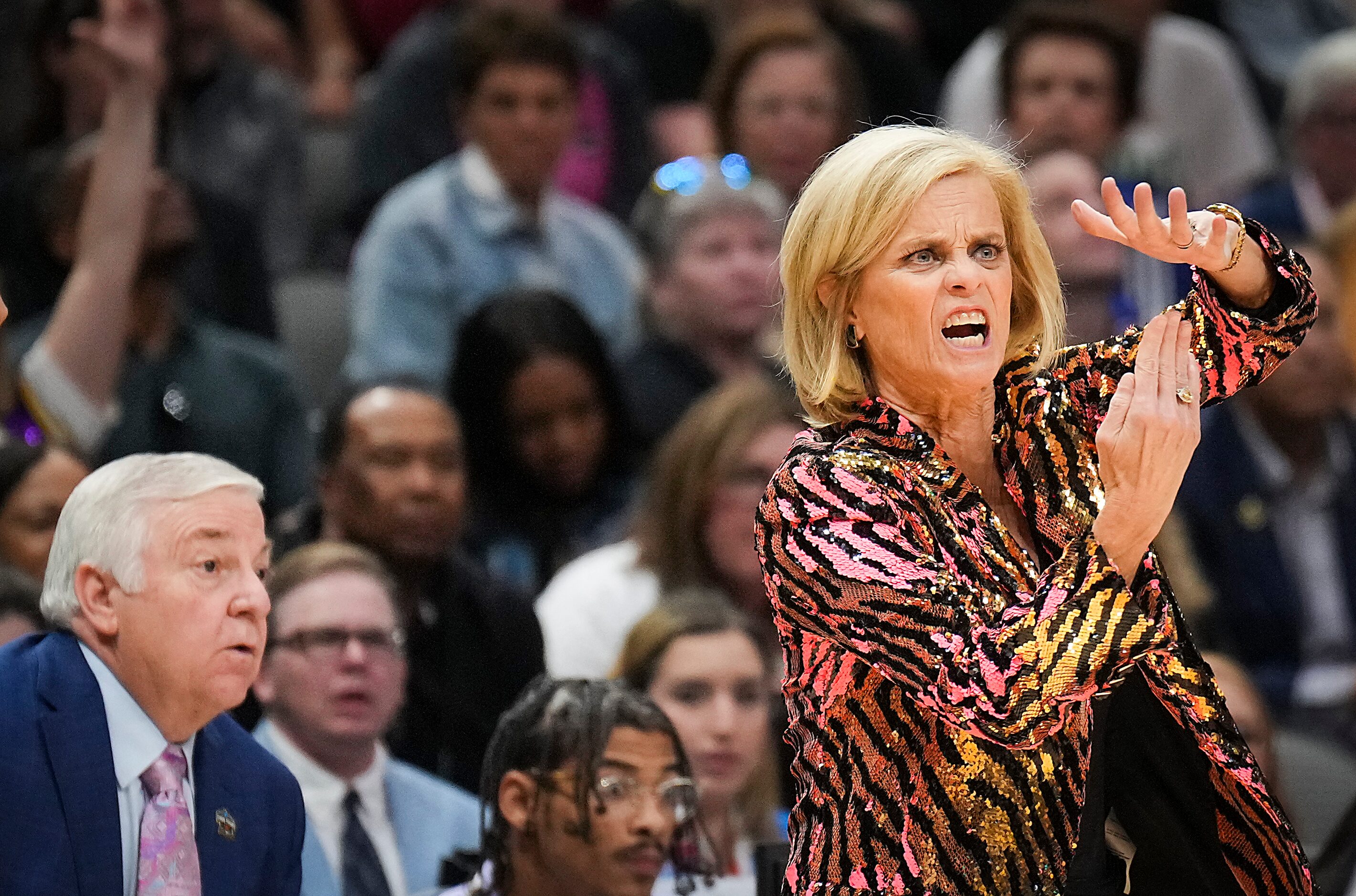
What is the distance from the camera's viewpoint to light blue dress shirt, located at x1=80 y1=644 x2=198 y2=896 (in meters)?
2.50

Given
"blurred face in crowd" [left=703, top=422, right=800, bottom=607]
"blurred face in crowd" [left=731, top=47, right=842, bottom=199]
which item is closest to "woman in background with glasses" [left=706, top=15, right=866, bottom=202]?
"blurred face in crowd" [left=731, top=47, right=842, bottom=199]

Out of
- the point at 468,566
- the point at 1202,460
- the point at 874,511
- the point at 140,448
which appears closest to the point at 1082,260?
the point at 1202,460

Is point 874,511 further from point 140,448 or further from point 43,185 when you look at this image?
point 43,185

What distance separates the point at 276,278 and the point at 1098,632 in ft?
15.3

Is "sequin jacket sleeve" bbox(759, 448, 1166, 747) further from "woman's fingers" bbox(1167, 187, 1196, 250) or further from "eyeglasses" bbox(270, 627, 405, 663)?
"eyeglasses" bbox(270, 627, 405, 663)

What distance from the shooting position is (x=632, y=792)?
10.2ft

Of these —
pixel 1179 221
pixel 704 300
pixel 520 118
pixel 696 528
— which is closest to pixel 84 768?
pixel 1179 221

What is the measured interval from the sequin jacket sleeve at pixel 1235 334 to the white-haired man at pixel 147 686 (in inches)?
42.0

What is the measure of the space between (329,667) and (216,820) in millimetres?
1087

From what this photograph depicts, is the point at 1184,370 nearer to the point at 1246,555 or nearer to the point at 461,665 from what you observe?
the point at 461,665

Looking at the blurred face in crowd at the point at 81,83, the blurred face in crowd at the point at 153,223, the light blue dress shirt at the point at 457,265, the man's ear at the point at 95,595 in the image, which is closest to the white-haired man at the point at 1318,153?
the light blue dress shirt at the point at 457,265

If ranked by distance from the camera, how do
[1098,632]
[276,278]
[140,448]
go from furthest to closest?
[276,278], [140,448], [1098,632]

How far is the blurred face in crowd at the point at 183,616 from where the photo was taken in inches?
100.0

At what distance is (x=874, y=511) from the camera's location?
2.17 m
